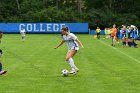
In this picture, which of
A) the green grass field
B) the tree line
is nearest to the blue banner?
the tree line

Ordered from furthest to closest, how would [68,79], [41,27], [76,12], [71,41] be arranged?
1. [76,12]
2. [41,27]
3. [71,41]
4. [68,79]

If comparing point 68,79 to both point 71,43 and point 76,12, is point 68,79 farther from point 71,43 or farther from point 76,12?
point 76,12

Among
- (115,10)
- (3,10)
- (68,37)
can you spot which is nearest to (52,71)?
(68,37)

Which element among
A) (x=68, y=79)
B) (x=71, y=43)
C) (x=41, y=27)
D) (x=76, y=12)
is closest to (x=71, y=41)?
(x=71, y=43)

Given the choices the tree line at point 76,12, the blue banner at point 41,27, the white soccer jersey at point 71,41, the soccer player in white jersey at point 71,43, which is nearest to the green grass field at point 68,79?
the soccer player in white jersey at point 71,43

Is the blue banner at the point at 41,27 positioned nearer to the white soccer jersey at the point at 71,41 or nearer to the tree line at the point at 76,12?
the tree line at the point at 76,12

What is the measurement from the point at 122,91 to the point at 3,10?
80.4 meters

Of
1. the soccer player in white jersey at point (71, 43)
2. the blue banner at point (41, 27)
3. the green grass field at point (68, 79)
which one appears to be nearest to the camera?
the green grass field at point (68, 79)

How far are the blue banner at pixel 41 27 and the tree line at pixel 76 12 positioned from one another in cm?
525

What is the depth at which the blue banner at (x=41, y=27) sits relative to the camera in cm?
8075

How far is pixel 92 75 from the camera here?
1939cm

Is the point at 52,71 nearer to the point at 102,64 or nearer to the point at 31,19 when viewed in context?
the point at 102,64

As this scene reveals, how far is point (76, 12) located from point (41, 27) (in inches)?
577

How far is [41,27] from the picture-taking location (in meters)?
82.2
